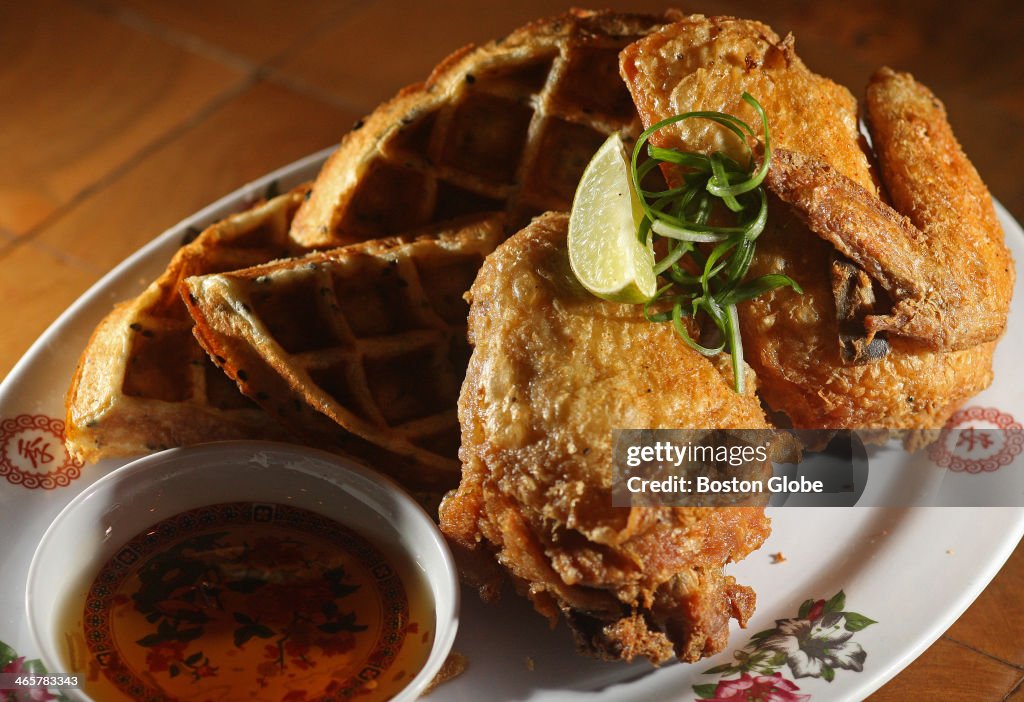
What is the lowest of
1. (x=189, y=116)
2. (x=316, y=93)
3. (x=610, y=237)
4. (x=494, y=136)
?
(x=610, y=237)

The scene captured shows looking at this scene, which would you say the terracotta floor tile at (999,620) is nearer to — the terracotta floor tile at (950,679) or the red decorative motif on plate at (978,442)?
the terracotta floor tile at (950,679)

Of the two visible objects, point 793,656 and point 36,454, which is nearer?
point 793,656

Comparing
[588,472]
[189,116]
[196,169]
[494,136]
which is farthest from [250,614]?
[189,116]

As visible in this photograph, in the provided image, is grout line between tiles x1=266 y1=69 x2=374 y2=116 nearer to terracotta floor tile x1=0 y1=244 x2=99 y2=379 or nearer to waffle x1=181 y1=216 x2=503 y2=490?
terracotta floor tile x1=0 y1=244 x2=99 y2=379

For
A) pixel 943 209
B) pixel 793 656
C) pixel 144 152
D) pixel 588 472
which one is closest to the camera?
pixel 588 472

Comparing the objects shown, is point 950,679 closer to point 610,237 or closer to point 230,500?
point 610,237
